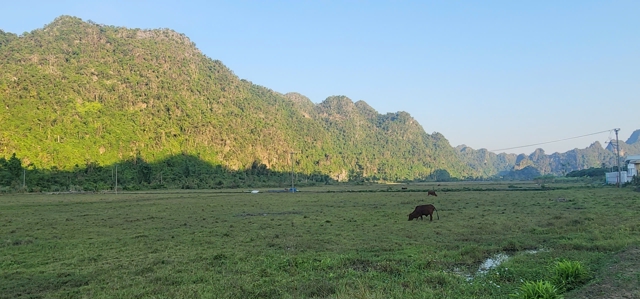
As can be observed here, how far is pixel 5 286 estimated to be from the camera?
9.90 meters

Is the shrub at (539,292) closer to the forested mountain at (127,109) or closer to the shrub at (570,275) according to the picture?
the shrub at (570,275)

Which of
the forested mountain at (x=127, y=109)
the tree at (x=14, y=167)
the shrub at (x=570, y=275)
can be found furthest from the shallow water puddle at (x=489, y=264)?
the forested mountain at (x=127, y=109)

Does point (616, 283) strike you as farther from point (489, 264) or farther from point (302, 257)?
point (302, 257)

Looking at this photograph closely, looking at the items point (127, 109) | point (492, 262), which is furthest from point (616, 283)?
point (127, 109)

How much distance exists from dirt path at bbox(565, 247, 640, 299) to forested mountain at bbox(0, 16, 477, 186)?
9846 centimetres

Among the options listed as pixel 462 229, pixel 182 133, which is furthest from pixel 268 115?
pixel 462 229

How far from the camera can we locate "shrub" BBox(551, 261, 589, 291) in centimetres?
829

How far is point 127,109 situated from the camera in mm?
122625

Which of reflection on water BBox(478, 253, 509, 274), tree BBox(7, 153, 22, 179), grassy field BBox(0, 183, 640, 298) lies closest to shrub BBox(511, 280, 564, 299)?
grassy field BBox(0, 183, 640, 298)

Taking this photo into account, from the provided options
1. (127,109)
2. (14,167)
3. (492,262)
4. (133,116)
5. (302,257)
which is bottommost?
(492,262)

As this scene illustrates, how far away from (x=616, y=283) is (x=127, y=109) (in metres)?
134

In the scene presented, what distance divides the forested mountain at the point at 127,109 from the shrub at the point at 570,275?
9785 cm

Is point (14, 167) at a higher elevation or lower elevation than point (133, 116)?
lower

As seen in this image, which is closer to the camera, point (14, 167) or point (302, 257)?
point (302, 257)
